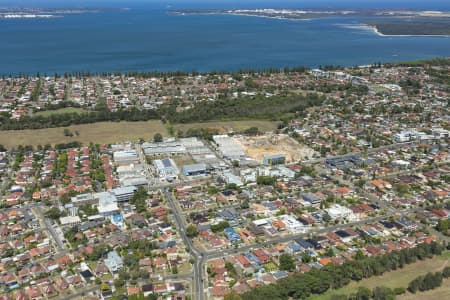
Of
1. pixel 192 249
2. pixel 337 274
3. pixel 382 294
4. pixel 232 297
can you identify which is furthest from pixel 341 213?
pixel 232 297

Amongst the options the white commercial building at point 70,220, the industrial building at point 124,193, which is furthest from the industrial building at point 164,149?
the white commercial building at point 70,220

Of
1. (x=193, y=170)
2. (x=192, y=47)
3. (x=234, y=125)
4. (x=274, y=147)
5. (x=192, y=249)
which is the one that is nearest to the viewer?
(x=192, y=249)

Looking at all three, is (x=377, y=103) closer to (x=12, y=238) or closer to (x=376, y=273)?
(x=376, y=273)

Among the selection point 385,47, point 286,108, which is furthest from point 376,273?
point 385,47

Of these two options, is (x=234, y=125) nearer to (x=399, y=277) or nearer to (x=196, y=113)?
(x=196, y=113)

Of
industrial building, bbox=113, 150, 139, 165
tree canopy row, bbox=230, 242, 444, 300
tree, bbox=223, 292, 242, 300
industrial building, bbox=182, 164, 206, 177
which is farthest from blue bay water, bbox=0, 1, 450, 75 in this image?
tree, bbox=223, 292, 242, 300

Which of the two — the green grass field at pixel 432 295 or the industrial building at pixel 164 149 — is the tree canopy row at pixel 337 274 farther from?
the industrial building at pixel 164 149
